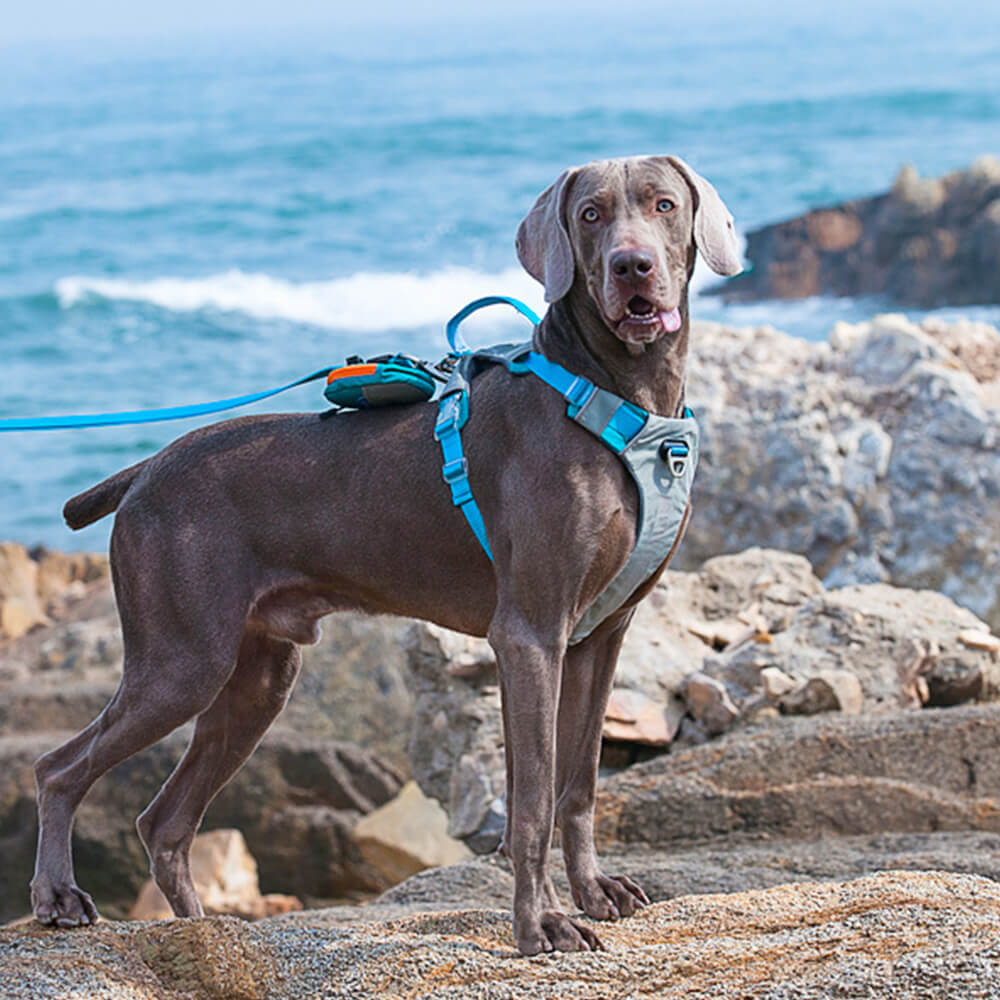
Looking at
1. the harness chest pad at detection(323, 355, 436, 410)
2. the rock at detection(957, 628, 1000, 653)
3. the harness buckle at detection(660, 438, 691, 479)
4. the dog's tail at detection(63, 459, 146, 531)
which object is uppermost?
the harness chest pad at detection(323, 355, 436, 410)

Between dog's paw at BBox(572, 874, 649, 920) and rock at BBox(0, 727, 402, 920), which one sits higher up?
dog's paw at BBox(572, 874, 649, 920)

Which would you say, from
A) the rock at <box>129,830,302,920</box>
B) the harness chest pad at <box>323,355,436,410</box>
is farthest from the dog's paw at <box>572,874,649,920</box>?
the rock at <box>129,830,302,920</box>

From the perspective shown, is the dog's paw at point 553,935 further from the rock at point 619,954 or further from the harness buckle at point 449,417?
the harness buckle at point 449,417

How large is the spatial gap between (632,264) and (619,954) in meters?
1.61

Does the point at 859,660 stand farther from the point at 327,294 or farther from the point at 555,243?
the point at 327,294

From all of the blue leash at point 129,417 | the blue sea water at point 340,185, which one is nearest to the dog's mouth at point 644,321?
the blue leash at point 129,417

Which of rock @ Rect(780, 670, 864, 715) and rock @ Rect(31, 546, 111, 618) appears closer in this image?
rock @ Rect(780, 670, 864, 715)

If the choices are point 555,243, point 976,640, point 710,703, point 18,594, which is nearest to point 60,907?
point 555,243

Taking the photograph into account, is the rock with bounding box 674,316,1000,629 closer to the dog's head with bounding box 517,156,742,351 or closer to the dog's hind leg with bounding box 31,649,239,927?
the dog's head with bounding box 517,156,742,351

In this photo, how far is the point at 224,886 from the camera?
7.64 meters

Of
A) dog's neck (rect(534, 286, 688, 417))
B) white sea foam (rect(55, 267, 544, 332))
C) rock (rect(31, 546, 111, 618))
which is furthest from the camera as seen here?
white sea foam (rect(55, 267, 544, 332))

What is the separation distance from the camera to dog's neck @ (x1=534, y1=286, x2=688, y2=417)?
390 centimetres

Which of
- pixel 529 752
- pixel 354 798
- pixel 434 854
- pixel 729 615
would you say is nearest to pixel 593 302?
pixel 529 752

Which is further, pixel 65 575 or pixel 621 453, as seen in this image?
pixel 65 575
